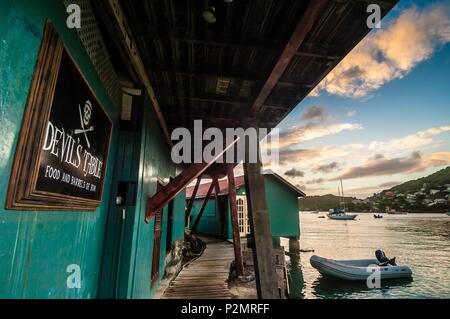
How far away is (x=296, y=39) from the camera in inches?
85.1

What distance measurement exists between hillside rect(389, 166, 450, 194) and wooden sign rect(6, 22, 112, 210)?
564ft

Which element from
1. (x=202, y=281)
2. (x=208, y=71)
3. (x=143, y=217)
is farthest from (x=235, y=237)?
(x=208, y=71)

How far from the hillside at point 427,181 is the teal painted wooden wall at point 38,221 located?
6752 inches

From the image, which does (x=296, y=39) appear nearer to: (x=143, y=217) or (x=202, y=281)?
(x=143, y=217)

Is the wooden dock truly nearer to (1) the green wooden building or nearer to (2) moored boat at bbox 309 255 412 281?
(1) the green wooden building

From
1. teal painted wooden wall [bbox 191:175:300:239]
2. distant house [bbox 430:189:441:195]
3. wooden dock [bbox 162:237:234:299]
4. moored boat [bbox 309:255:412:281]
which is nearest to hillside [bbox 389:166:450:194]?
distant house [bbox 430:189:441:195]

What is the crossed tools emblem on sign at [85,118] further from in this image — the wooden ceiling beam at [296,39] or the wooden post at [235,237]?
the wooden post at [235,237]

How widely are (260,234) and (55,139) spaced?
8.27 ft

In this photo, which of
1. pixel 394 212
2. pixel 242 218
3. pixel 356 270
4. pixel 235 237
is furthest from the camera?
pixel 394 212

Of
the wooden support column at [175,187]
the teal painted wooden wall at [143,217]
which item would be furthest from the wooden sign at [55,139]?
the wooden support column at [175,187]

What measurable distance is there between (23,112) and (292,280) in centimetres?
1893

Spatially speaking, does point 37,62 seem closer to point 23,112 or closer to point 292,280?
point 23,112

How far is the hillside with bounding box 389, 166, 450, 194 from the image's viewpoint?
424 ft
